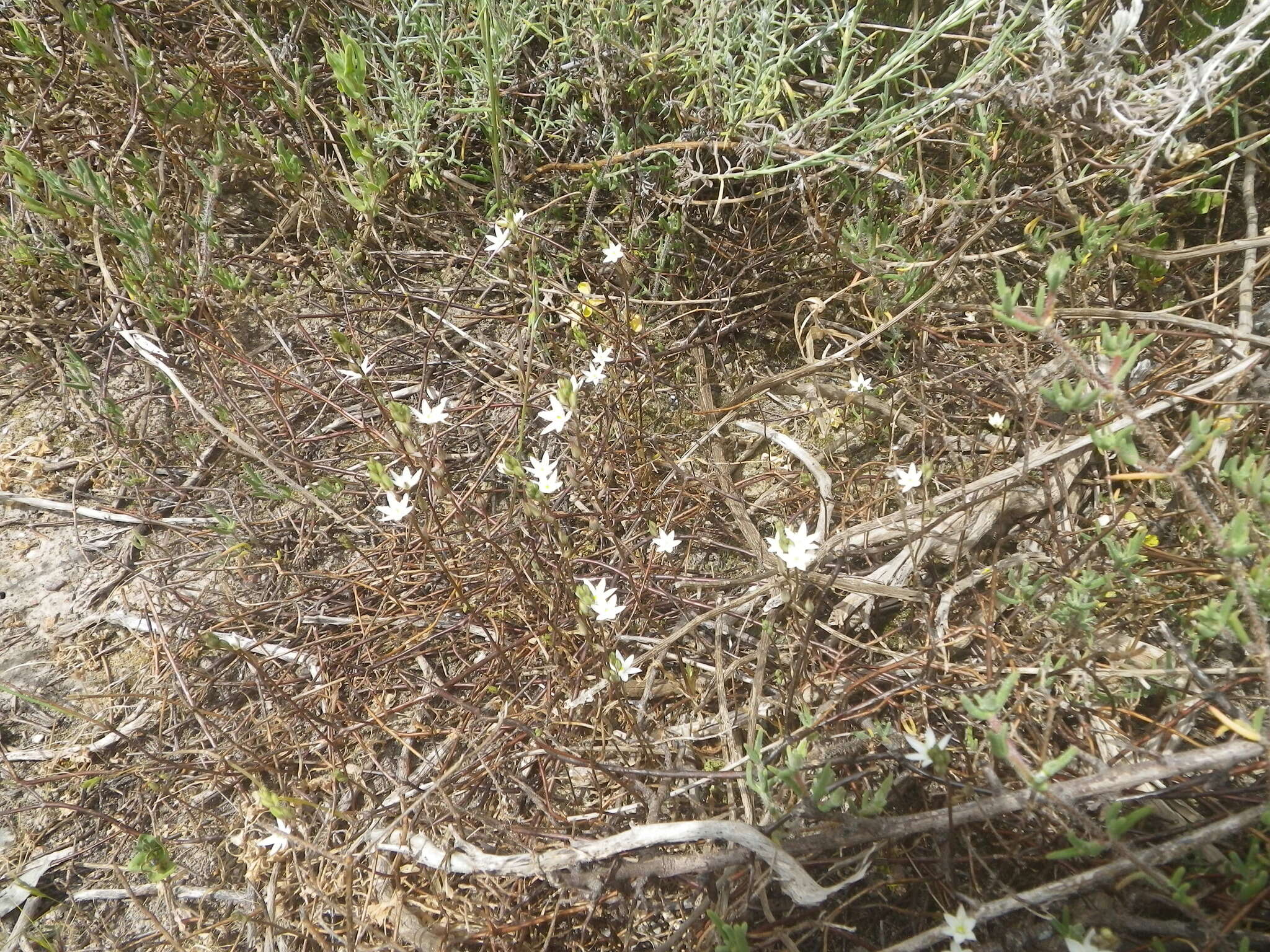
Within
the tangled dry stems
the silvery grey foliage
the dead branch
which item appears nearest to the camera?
the dead branch

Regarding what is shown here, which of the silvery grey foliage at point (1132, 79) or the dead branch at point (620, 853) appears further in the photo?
the silvery grey foliage at point (1132, 79)

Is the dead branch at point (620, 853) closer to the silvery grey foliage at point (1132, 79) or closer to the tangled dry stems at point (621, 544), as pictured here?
the tangled dry stems at point (621, 544)

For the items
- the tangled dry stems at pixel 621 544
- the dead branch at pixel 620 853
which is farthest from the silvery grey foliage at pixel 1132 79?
the dead branch at pixel 620 853

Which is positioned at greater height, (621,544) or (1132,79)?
(1132,79)

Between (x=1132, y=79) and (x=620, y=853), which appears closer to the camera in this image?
(x=620, y=853)

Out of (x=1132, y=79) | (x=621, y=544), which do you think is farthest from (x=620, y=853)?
(x=1132, y=79)

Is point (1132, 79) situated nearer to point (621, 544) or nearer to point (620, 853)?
point (621, 544)

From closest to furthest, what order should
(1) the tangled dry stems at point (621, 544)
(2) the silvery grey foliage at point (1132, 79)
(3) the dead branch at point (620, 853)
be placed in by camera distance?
(3) the dead branch at point (620, 853)
(1) the tangled dry stems at point (621, 544)
(2) the silvery grey foliage at point (1132, 79)

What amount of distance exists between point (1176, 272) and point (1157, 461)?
53.4 inches

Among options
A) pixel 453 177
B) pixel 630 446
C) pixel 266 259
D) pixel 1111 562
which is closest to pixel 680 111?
pixel 453 177

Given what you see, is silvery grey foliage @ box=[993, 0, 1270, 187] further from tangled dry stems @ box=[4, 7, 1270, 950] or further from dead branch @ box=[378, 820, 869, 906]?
dead branch @ box=[378, 820, 869, 906]

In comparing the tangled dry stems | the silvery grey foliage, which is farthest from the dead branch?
the silvery grey foliage

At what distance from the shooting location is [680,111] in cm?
241

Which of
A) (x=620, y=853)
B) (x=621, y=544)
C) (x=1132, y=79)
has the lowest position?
(x=620, y=853)
